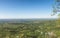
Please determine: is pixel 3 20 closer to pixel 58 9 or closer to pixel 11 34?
pixel 11 34

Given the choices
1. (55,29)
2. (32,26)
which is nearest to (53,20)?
(55,29)

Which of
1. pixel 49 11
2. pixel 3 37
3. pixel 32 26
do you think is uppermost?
pixel 49 11

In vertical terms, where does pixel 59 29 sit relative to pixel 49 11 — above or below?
below

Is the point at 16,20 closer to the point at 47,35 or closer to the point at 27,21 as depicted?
the point at 27,21

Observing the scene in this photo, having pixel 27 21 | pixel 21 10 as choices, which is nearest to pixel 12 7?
pixel 21 10

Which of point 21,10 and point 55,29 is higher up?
point 21,10

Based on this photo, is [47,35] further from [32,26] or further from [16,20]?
[16,20]
